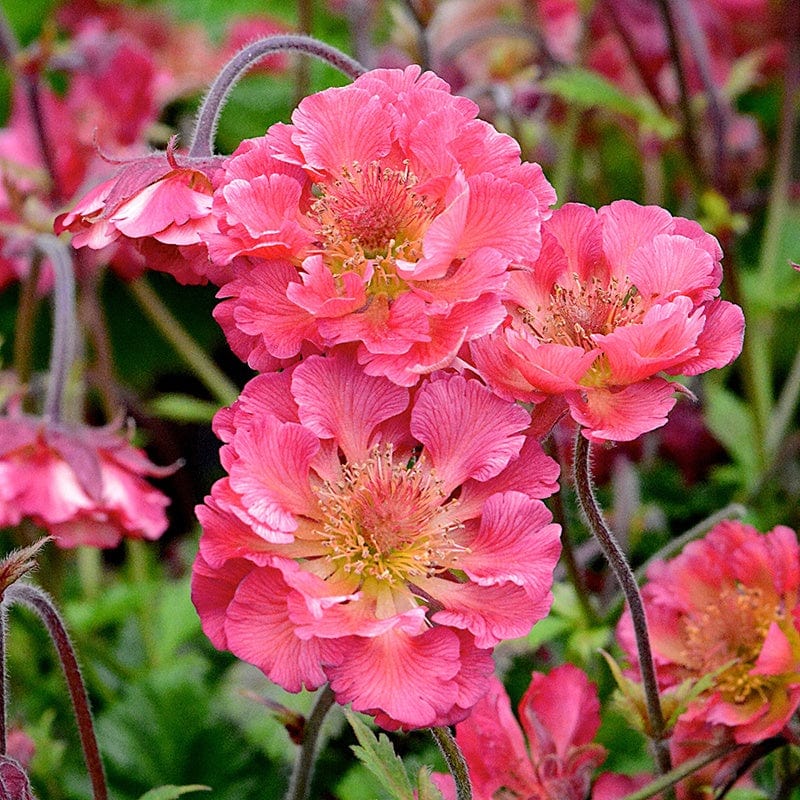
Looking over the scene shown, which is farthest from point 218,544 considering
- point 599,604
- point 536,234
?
point 599,604

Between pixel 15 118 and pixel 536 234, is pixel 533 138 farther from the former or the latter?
pixel 536 234

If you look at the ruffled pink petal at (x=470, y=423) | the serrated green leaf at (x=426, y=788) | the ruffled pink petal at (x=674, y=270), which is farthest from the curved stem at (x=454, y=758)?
the ruffled pink petal at (x=674, y=270)

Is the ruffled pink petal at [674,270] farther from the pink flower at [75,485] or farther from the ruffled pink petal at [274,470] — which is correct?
the pink flower at [75,485]

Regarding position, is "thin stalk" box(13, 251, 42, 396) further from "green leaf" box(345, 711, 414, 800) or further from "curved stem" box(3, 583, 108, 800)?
"green leaf" box(345, 711, 414, 800)

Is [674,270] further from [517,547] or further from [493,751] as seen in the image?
[493,751]

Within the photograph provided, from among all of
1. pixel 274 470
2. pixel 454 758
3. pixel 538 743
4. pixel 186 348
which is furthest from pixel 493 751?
pixel 186 348

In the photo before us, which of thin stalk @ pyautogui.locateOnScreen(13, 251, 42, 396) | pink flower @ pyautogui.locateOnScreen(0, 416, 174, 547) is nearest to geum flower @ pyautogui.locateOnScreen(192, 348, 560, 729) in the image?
pink flower @ pyautogui.locateOnScreen(0, 416, 174, 547)
